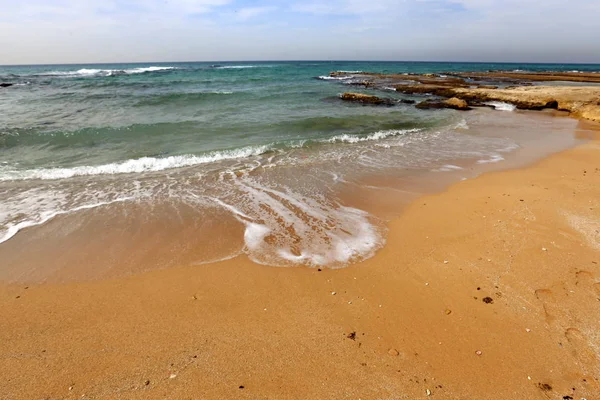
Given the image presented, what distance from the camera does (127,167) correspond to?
10234 millimetres

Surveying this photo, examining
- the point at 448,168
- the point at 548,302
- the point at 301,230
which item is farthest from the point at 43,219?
the point at 448,168

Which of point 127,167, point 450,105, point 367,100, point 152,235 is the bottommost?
point 152,235

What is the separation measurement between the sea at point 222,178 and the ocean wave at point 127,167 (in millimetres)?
60

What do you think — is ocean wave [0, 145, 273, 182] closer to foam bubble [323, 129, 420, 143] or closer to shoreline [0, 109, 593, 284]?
shoreline [0, 109, 593, 284]

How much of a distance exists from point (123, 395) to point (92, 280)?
2.38 m

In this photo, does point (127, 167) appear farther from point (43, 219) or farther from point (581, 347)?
point (581, 347)

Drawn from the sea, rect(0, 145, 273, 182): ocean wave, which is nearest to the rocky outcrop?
the sea

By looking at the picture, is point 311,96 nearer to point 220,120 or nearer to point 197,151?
point 220,120

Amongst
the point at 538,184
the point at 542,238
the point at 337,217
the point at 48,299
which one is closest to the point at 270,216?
the point at 337,217

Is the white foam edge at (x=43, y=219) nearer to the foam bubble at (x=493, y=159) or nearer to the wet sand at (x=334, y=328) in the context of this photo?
the wet sand at (x=334, y=328)

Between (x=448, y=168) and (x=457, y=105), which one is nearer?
(x=448, y=168)

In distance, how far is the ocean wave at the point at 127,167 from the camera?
9430mm

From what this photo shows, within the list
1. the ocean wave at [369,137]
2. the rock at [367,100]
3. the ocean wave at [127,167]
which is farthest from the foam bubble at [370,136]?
the rock at [367,100]

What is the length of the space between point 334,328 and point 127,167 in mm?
9147
